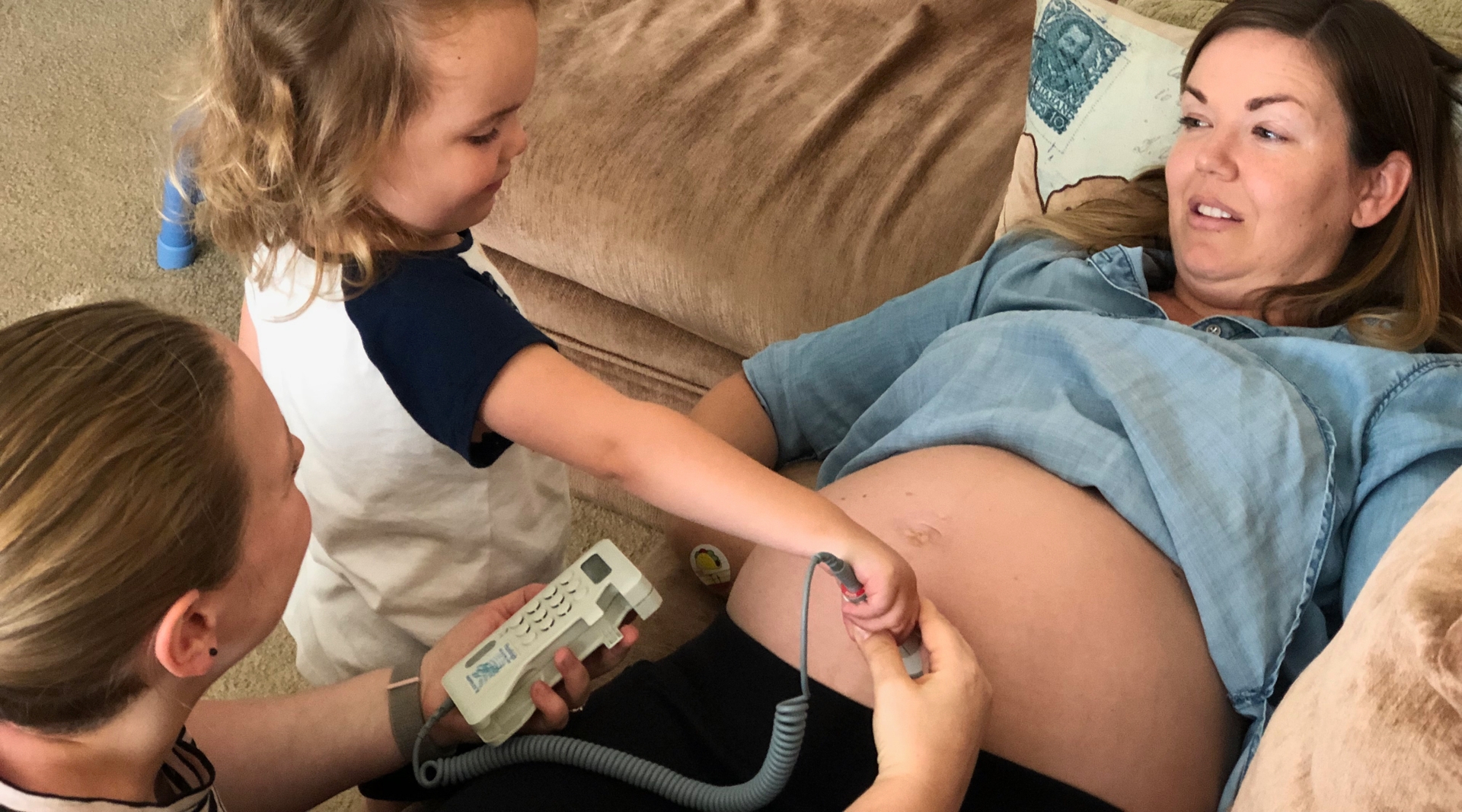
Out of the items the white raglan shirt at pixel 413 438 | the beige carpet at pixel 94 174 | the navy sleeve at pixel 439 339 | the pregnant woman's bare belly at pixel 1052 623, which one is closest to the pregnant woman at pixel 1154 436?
the pregnant woman's bare belly at pixel 1052 623

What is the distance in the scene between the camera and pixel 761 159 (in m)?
1.65

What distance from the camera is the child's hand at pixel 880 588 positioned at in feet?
2.86

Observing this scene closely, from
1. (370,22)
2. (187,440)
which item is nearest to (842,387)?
(370,22)

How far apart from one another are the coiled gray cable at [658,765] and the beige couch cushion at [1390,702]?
328 millimetres

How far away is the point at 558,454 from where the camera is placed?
913mm

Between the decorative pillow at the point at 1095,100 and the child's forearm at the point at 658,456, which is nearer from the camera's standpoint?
the child's forearm at the point at 658,456

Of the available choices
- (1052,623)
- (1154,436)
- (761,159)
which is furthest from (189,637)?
(761,159)

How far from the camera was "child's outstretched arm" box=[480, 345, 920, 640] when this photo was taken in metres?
0.87

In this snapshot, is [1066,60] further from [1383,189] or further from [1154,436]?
[1154,436]

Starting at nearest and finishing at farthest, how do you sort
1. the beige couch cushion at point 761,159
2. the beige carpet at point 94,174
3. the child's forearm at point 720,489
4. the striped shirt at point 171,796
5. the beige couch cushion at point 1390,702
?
the beige couch cushion at point 1390,702 → the striped shirt at point 171,796 → the child's forearm at point 720,489 → the beige couch cushion at point 761,159 → the beige carpet at point 94,174

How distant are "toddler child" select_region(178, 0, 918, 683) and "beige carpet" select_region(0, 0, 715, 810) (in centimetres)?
82

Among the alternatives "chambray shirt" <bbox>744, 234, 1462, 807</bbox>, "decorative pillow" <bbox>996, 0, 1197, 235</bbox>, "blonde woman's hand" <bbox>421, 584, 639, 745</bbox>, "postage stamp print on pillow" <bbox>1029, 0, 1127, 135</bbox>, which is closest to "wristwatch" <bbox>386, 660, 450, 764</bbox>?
"blonde woman's hand" <bbox>421, 584, 639, 745</bbox>

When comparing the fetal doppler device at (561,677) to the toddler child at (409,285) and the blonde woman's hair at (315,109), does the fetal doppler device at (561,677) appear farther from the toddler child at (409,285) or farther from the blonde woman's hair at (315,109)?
the blonde woman's hair at (315,109)

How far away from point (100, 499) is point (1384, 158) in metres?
1.30
